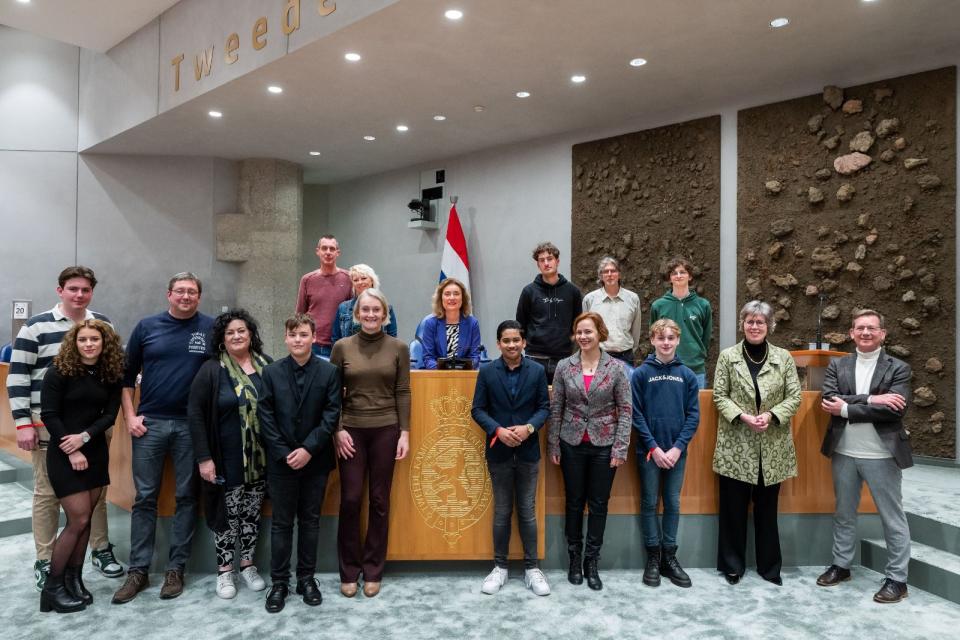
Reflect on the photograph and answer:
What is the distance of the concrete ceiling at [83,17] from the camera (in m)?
6.40

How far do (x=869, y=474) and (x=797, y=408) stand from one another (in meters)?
0.45

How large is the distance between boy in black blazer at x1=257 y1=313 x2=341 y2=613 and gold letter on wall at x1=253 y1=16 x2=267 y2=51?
3.33 m

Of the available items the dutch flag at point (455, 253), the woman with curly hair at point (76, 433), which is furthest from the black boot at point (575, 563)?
the dutch flag at point (455, 253)

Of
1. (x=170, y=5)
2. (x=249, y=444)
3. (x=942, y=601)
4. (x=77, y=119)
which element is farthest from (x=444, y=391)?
(x=77, y=119)

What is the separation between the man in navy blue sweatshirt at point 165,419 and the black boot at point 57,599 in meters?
0.22

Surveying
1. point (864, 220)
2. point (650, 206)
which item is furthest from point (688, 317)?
point (650, 206)

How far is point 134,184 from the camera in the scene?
848cm

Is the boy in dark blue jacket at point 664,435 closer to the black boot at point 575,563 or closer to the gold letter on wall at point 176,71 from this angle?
the black boot at point 575,563

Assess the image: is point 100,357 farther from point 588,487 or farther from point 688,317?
point 688,317

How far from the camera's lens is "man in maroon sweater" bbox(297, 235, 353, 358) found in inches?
172

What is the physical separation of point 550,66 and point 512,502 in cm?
372

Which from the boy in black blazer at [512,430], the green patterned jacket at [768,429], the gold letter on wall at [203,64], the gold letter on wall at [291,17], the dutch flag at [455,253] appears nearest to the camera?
the boy in black blazer at [512,430]

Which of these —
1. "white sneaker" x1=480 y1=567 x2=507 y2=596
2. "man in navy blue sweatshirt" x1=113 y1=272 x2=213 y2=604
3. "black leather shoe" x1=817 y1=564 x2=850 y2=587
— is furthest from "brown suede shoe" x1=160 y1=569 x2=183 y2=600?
"black leather shoe" x1=817 y1=564 x2=850 y2=587

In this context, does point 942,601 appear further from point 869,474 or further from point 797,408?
point 797,408
